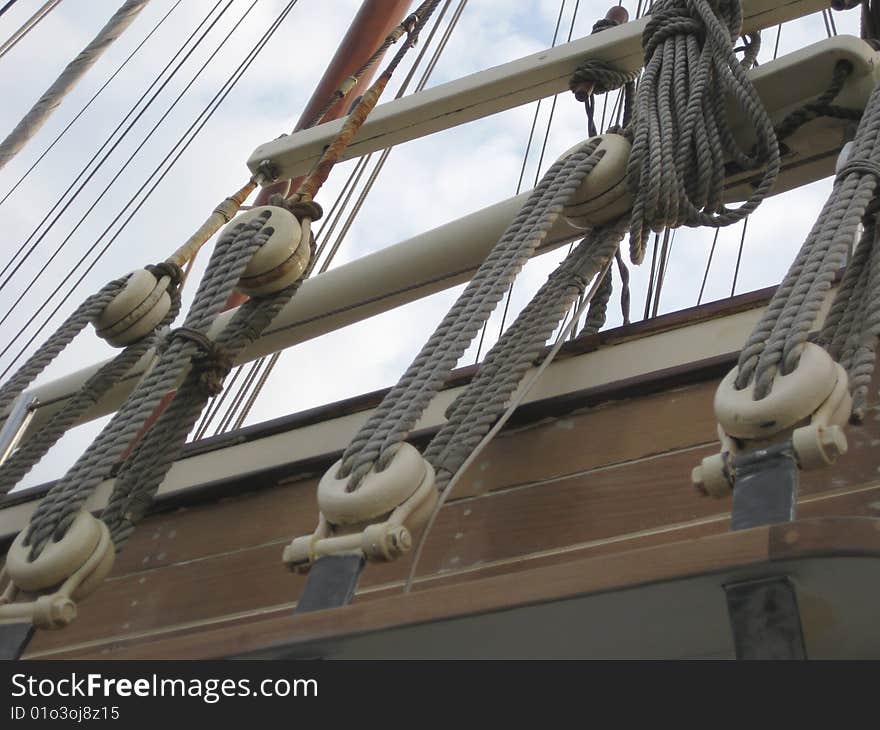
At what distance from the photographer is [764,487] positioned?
114 centimetres

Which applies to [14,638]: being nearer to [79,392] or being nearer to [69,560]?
[69,560]

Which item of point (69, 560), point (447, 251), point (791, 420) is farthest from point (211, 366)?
point (791, 420)

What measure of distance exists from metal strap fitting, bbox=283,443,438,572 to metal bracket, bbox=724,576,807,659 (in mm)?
407

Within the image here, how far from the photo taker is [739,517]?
1.12 m

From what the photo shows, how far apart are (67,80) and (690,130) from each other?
6.29 ft

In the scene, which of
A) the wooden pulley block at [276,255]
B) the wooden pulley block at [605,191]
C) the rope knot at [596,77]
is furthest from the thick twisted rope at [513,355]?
the rope knot at [596,77]

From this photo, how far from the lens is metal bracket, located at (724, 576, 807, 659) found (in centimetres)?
98

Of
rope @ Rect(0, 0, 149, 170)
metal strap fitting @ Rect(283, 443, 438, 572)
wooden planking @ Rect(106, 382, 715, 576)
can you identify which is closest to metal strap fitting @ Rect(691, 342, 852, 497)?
metal strap fitting @ Rect(283, 443, 438, 572)

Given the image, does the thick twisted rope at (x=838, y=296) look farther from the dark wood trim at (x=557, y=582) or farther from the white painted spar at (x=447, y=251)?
the white painted spar at (x=447, y=251)

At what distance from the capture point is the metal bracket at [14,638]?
1.54 m

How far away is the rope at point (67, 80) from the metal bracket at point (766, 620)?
2415 mm

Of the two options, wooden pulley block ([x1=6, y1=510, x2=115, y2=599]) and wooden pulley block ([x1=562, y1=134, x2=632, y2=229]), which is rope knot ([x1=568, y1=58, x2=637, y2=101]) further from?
wooden pulley block ([x1=6, y1=510, x2=115, y2=599])

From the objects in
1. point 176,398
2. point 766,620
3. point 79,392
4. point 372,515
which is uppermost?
point 79,392

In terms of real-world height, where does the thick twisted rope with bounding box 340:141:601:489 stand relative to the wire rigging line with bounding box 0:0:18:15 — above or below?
below
